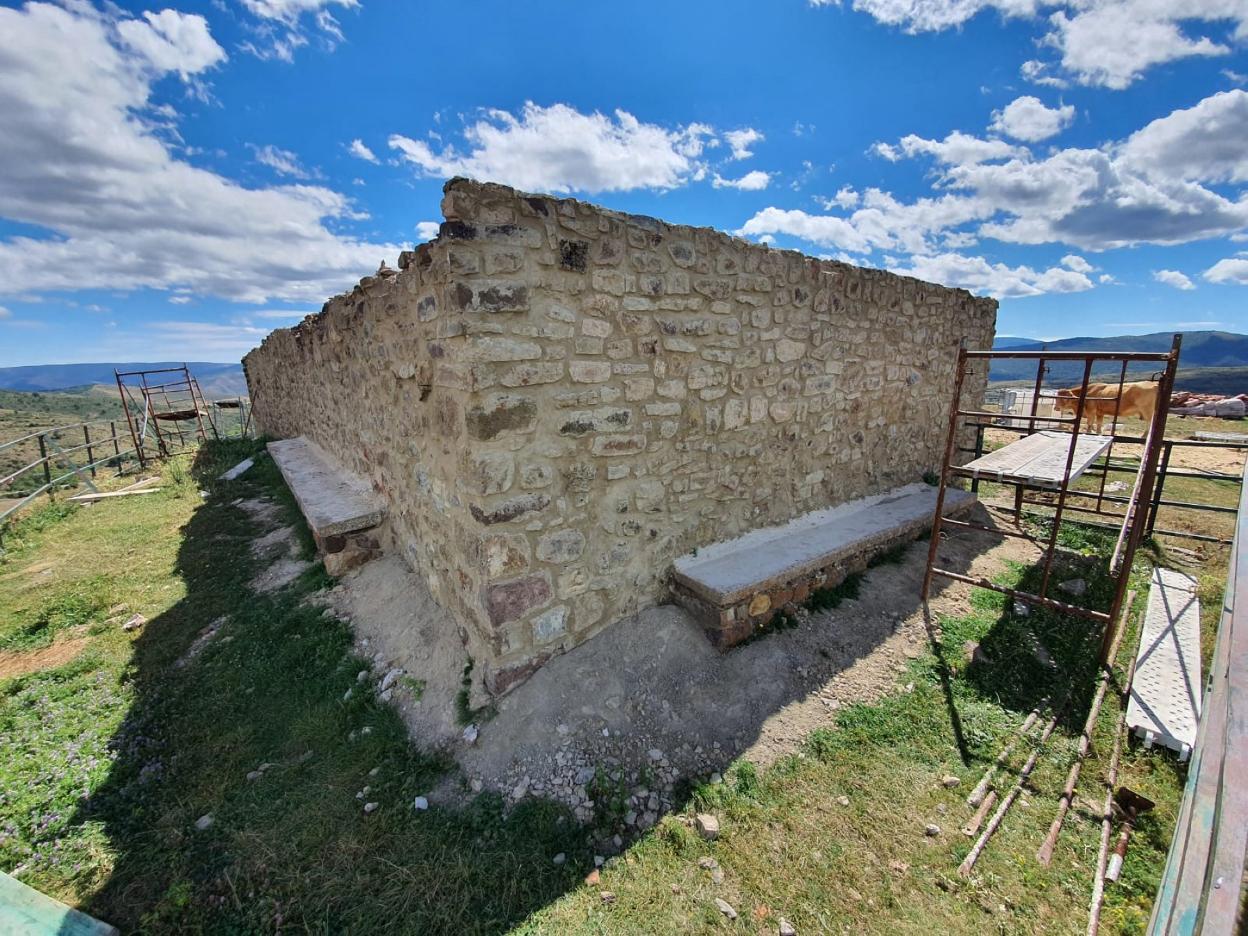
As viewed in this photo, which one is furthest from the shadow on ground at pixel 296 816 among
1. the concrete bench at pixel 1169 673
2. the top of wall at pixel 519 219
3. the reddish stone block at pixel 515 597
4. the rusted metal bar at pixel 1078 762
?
the top of wall at pixel 519 219

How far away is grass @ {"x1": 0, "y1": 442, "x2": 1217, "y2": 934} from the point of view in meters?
2.38

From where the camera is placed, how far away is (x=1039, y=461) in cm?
436

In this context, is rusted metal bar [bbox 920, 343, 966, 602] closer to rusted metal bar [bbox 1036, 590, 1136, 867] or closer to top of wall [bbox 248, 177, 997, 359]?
rusted metal bar [bbox 1036, 590, 1136, 867]

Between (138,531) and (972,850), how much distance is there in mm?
9757

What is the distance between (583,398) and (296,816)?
2.82m

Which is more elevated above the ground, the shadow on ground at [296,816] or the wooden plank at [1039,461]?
the wooden plank at [1039,461]

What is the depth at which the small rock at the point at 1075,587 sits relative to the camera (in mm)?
4793

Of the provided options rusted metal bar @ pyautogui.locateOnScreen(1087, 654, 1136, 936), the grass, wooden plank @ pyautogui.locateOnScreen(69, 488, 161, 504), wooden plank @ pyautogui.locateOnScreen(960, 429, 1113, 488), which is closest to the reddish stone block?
the grass

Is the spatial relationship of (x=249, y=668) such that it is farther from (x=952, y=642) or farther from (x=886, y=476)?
(x=886, y=476)

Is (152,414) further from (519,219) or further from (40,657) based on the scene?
(519,219)

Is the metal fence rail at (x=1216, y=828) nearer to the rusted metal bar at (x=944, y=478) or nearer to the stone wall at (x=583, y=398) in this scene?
the stone wall at (x=583, y=398)

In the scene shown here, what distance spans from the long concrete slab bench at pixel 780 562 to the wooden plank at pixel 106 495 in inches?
417

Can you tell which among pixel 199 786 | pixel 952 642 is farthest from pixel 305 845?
pixel 952 642

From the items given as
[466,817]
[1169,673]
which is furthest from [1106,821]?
[466,817]
